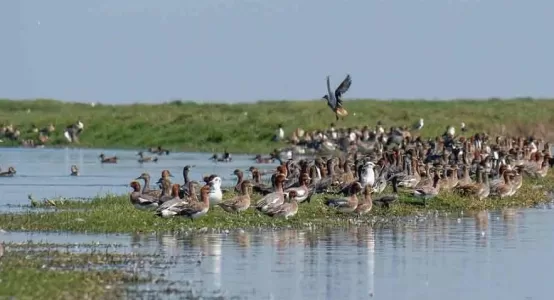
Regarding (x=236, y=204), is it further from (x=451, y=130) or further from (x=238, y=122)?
(x=238, y=122)

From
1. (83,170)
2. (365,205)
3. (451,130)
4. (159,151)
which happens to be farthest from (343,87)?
(451,130)

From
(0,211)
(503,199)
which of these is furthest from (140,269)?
(503,199)

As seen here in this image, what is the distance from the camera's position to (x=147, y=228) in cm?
2312

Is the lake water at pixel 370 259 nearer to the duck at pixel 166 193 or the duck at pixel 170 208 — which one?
the duck at pixel 170 208

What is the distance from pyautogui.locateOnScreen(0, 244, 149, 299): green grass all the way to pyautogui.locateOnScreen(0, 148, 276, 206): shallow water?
927 centimetres

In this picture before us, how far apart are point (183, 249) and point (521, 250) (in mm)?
5795

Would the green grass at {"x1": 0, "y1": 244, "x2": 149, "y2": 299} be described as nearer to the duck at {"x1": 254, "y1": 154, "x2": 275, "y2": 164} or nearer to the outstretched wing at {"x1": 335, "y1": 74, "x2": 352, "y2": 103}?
the outstretched wing at {"x1": 335, "y1": 74, "x2": 352, "y2": 103}

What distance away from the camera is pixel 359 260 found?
20.3m

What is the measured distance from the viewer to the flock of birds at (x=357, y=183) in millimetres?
25188

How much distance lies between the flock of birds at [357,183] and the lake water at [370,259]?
1.23 metres

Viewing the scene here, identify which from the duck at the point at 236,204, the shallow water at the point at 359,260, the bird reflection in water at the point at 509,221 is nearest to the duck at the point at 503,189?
the bird reflection in water at the point at 509,221

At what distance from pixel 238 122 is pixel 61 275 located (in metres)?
51.6

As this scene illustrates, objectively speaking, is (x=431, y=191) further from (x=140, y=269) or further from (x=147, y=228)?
(x=140, y=269)

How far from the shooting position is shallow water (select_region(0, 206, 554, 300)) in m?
17.5
